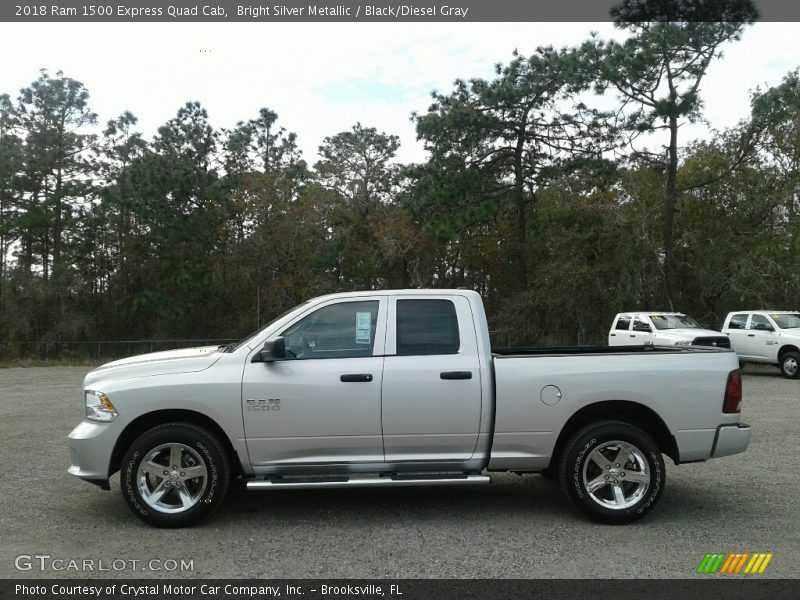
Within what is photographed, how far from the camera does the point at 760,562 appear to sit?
16.5 ft

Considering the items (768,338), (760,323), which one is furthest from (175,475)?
(760,323)

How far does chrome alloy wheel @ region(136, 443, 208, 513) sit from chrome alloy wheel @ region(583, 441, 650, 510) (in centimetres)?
310

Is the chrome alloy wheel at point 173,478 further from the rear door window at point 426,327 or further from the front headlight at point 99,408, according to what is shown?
the rear door window at point 426,327

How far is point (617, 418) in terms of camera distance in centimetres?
626

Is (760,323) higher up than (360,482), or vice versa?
(760,323)

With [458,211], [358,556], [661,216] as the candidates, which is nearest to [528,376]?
[358,556]

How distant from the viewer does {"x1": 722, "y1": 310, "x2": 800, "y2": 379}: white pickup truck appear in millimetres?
19203

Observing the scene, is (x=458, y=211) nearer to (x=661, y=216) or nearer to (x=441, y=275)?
(x=661, y=216)

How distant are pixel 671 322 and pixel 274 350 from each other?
55.9 feet

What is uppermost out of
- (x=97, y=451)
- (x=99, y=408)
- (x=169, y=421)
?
(x=99, y=408)

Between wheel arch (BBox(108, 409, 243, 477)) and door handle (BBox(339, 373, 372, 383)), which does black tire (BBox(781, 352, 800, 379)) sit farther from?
wheel arch (BBox(108, 409, 243, 477))

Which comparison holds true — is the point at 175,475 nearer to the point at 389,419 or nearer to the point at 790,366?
the point at 389,419
